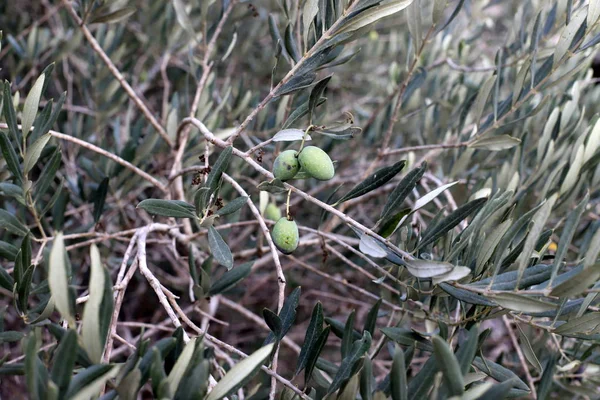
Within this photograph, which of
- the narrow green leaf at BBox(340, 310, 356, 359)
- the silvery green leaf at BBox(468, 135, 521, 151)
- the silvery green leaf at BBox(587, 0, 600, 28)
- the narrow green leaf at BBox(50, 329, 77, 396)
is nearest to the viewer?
the narrow green leaf at BBox(50, 329, 77, 396)

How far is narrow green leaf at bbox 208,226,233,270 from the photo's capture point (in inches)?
33.6

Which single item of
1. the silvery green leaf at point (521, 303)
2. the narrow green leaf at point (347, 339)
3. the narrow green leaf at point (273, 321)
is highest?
the silvery green leaf at point (521, 303)

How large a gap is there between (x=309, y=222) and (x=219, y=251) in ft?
4.42

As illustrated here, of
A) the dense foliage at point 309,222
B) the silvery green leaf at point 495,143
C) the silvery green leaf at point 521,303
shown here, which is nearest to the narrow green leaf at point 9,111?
the dense foliage at point 309,222

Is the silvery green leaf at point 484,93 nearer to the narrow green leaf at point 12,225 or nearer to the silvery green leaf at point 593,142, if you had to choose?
the silvery green leaf at point 593,142

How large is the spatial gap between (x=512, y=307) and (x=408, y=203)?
80cm

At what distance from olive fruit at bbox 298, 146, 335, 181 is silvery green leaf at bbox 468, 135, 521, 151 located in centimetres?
53

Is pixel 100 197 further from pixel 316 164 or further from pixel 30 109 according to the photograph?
pixel 316 164

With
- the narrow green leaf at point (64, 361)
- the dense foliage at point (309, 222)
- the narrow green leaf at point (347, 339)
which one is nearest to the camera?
the narrow green leaf at point (64, 361)

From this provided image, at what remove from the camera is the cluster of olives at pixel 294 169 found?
826 mm

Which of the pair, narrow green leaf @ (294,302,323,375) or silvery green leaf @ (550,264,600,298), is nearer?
silvery green leaf @ (550,264,600,298)

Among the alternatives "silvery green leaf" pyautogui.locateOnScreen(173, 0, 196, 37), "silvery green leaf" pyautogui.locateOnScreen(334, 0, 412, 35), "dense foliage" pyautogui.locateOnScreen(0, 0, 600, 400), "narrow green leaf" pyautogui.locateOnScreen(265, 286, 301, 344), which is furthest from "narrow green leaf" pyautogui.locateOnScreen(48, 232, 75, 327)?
"silvery green leaf" pyautogui.locateOnScreen(173, 0, 196, 37)

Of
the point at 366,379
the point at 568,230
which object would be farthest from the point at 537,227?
the point at 366,379

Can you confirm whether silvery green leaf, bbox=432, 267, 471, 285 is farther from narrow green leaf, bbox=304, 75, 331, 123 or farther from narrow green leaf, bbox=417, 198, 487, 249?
narrow green leaf, bbox=304, 75, 331, 123
